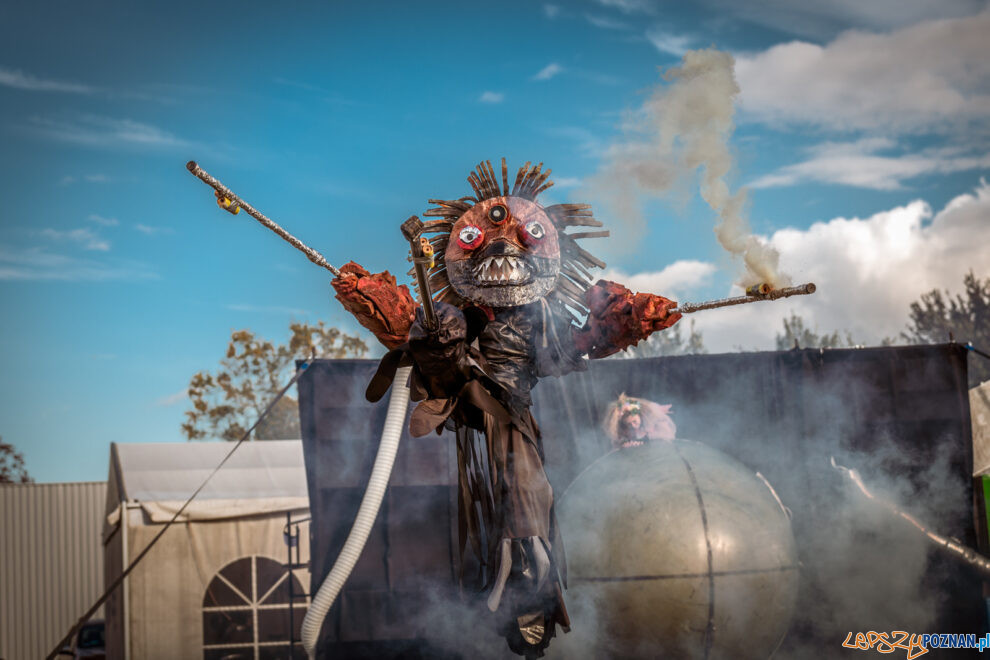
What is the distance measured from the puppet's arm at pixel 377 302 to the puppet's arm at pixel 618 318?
0.92 meters

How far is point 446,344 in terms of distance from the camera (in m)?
3.68

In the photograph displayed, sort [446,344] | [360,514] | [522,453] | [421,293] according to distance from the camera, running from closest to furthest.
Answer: [421,293], [446,344], [522,453], [360,514]

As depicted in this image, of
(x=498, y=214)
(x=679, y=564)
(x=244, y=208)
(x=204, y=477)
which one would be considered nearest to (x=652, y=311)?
(x=498, y=214)

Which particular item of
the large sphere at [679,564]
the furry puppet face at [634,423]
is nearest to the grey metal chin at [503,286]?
the large sphere at [679,564]

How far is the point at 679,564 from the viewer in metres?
4.20

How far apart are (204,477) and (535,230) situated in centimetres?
801

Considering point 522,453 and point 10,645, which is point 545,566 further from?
point 10,645

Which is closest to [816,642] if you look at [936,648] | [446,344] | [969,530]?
[936,648]

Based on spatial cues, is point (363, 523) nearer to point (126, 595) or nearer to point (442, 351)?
point (442, 351)

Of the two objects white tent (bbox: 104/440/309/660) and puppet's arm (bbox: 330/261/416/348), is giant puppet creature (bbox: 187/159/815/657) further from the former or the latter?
white tent (bbox: 104/440/309/660)

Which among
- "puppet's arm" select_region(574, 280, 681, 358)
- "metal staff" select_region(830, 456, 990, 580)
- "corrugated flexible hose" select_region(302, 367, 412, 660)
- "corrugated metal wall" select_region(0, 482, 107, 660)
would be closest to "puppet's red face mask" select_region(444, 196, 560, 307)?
"puppet's arm" select_region(574, 280, 681, 358)

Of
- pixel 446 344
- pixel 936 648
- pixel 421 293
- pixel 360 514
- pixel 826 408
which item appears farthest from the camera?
pixel 826 408

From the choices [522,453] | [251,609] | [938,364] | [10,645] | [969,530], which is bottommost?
[10,645]

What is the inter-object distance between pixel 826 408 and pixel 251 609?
22.3ft
